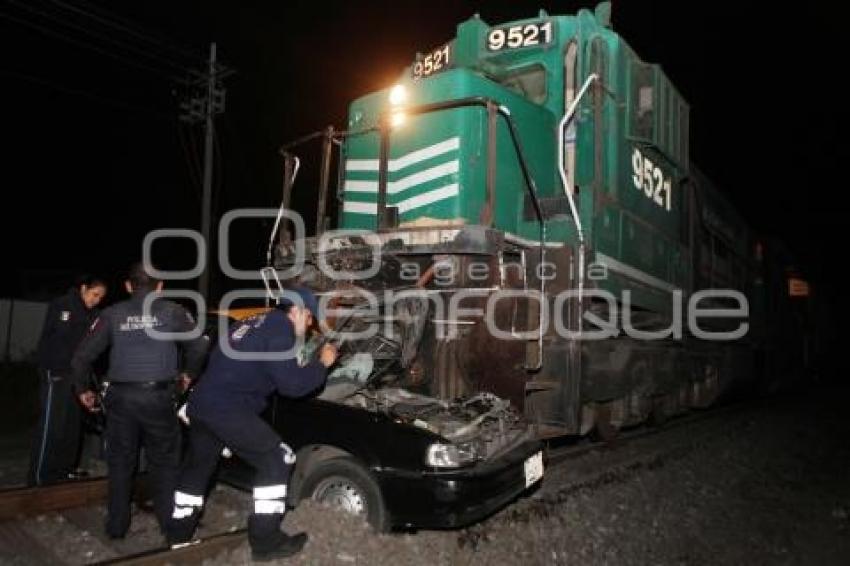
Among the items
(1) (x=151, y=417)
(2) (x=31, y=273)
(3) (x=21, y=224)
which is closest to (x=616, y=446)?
(1) (x=151, y=417)

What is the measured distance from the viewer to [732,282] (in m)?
11.8

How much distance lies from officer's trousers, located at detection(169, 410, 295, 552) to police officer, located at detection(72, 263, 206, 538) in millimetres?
409

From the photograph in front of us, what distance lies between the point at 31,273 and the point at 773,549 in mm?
25773

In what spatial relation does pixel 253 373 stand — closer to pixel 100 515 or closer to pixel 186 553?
pixel 186 553

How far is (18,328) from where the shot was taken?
57.8 feet

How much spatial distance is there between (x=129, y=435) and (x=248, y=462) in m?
0.92

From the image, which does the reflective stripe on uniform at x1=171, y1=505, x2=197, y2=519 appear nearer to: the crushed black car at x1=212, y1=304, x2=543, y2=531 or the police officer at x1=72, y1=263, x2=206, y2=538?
the police officer at x1=72, y1=263, x2=206, y2=538

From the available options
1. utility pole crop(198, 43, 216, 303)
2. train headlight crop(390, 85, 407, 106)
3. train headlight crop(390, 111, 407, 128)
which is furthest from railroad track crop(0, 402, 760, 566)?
utility pole crop(198, 43, 216, 303)

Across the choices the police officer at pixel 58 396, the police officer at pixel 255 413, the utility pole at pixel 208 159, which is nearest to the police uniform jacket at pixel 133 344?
the police officer at pixel 255 413

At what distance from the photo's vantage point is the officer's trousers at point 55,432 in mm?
5273

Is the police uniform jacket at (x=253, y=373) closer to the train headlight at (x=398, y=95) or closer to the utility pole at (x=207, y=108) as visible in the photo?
the train headlight at (x=398, y=95)

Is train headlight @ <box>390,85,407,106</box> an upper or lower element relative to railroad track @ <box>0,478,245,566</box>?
upper

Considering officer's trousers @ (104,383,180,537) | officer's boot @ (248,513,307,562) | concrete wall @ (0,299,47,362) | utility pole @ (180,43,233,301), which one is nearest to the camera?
officer's boot @ (248,513,307,562)

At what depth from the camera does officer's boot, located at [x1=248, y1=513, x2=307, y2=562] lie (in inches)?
149
